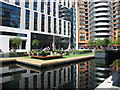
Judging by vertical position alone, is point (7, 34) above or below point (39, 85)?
above

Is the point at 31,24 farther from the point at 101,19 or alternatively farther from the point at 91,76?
the point at 91,76

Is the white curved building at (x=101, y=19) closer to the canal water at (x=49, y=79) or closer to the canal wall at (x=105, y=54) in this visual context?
the canal wall at (x=105, y=54)

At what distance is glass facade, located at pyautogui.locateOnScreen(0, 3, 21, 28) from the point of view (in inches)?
1416

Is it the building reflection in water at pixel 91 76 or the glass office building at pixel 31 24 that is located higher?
the glass office building at pixel 31 24

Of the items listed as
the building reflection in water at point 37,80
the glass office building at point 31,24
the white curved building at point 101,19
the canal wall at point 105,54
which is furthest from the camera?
the white curved building at point 101,19

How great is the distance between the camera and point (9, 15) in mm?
37719

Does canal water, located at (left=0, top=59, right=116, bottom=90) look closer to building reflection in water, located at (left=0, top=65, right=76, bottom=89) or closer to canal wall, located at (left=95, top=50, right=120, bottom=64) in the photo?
building reflection in water, located at (left=0, top=65, right=76, bottom=89)

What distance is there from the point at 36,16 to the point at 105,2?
40.5 m

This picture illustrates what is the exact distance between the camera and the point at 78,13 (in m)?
65.9

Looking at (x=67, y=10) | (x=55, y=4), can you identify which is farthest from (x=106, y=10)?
(x=55, y=4)

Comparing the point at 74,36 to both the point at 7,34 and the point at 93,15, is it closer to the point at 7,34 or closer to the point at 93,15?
the point at 93,15

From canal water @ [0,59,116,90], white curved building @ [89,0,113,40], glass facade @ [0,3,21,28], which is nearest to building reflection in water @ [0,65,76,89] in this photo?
canal water @ [0,59,116,90]

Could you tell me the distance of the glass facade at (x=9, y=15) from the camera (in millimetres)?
35969

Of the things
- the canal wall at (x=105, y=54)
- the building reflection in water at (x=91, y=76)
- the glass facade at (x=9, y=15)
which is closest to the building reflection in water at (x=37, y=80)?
the building reflection in water at (x=91, y=76)
